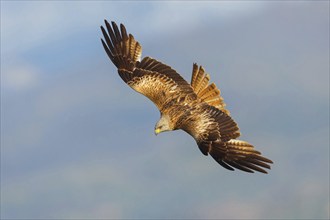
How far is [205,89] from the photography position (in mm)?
26578

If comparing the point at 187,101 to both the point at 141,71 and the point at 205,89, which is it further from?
the point at 141,71

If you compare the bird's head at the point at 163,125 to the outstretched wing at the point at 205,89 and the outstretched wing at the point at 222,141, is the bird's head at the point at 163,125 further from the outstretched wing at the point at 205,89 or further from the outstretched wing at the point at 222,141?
the outstretched wing at the point at 205,89

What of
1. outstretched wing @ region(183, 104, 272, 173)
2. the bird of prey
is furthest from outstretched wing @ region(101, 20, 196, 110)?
outstretched wing @ region(183, 104, 272, 173)

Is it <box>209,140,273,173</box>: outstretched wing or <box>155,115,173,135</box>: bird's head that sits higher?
<box>155,115,173,135</box>: bird's head

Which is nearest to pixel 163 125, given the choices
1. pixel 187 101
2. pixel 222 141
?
pixel 187 101

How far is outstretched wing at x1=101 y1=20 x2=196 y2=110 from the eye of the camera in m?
26.8

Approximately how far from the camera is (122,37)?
28.2 metres

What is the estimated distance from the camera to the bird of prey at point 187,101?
23500 millimetres

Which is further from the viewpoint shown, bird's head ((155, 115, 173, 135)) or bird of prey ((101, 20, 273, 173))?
bird's head ((155, 115, 173, 135))

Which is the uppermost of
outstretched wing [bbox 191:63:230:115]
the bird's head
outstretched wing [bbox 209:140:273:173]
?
outstretched wing [bbox 191:63:230:115]

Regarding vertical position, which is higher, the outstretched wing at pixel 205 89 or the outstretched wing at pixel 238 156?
the outstretched wing at pixel 205 89

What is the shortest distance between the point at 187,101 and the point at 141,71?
2568 mm

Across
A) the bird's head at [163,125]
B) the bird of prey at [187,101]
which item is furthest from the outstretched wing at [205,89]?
the bird's head at [163,125]

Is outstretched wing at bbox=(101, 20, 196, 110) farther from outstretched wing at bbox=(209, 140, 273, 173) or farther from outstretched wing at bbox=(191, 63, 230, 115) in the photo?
outstretched wing at bbox=(209, 140, 273, 173)
